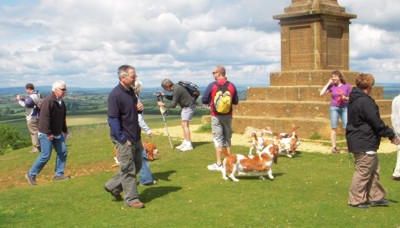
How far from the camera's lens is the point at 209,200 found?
8.76m

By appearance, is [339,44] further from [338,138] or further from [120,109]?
[120,109]

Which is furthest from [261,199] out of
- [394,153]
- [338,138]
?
[338,138]

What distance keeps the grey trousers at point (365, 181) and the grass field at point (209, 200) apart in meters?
0.22

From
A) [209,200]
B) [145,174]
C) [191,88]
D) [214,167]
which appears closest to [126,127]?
[209,200]

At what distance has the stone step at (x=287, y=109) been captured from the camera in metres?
17.5

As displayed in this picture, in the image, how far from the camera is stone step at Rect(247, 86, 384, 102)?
18.2 meters

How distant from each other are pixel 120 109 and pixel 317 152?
7.71 m

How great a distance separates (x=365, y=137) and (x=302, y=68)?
1194cm

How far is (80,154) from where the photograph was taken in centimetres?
1605

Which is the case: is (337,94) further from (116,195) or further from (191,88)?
(116,195)

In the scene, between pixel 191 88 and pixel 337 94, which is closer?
pixel 337 94

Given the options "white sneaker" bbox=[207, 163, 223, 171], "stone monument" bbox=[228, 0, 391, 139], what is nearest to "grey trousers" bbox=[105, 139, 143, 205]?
"white sneaker" bbox=[207, 163, 223, 171]

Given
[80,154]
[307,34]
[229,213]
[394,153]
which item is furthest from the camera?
[307,34]

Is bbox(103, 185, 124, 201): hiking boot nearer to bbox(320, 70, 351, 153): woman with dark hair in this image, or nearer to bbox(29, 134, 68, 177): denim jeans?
bbox(29, 134, 68, 177): denim jeans
